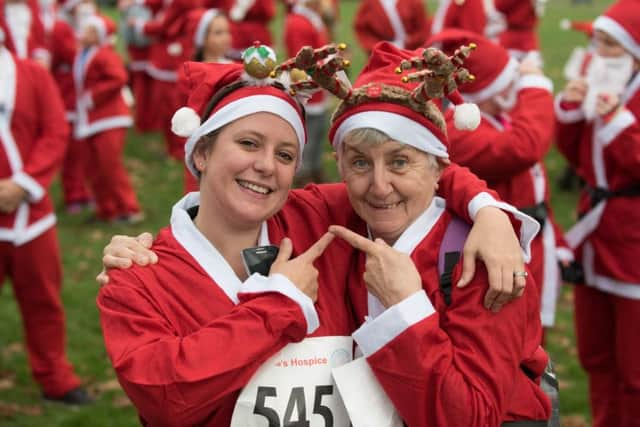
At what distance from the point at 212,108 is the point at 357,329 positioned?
2.80 ft

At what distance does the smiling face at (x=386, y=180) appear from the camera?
109 inches

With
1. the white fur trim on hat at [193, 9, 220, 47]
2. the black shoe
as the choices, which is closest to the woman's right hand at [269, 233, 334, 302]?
the black shoe

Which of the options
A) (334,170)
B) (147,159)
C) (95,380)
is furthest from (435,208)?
(147,159)

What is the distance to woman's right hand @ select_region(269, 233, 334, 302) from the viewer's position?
8.61 feet

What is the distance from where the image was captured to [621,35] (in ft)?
15.1

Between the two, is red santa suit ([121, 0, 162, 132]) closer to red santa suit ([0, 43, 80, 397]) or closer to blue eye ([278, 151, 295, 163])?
red santa suit ([0, 43, 80, 397])

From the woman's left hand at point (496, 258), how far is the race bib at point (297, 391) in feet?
1.57

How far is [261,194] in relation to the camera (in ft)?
9.04

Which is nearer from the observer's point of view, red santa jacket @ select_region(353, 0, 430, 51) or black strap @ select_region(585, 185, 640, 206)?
black strap @ select_region(585, 185, 640, 206)

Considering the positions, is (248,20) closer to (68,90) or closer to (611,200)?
(68,90)

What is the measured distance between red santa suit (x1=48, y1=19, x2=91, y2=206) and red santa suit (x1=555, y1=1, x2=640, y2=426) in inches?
232

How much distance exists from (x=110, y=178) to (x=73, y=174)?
0.84 metres

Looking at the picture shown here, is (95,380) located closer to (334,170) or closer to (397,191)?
(397,191)

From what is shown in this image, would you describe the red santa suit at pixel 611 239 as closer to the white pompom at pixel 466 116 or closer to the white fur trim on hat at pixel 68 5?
the white pompom at pixel 466 116
